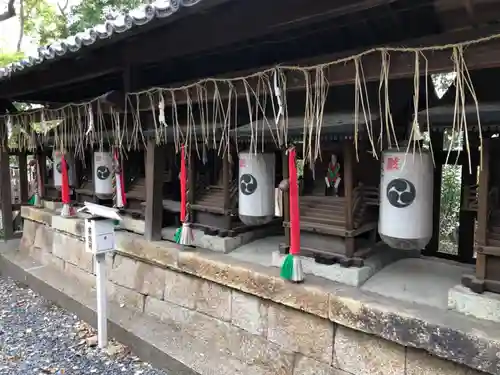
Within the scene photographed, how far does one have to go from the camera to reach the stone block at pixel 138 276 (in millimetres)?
4832

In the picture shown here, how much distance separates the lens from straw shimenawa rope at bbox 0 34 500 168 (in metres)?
2.67

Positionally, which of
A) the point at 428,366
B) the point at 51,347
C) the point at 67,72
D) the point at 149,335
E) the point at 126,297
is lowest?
the point at 51,347

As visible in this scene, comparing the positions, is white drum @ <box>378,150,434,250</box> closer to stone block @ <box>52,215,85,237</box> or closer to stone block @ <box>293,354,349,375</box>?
stone block @ <box>293,354,349,375</box>

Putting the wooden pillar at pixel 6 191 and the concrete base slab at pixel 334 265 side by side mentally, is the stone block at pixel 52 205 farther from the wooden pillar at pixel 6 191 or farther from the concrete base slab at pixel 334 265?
the concrete base slab at pixel 334 265

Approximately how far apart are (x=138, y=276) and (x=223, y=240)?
1418 millimetres

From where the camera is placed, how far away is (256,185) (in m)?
3.94

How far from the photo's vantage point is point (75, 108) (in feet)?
18.3

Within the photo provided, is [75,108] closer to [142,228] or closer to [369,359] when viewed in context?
[142,228]

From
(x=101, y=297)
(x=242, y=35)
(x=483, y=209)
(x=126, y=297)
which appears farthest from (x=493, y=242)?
(x=126, y=297)

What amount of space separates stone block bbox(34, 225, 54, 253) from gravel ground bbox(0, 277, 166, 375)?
1150 mm

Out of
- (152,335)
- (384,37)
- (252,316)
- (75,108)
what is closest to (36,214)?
(75,108)

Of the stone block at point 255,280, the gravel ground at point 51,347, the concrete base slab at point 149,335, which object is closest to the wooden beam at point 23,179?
the concrete base slab at point 149,335

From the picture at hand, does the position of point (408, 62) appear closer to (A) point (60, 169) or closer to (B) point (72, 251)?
(B) point (72, 251)

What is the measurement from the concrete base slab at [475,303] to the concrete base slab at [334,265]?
722 mm
